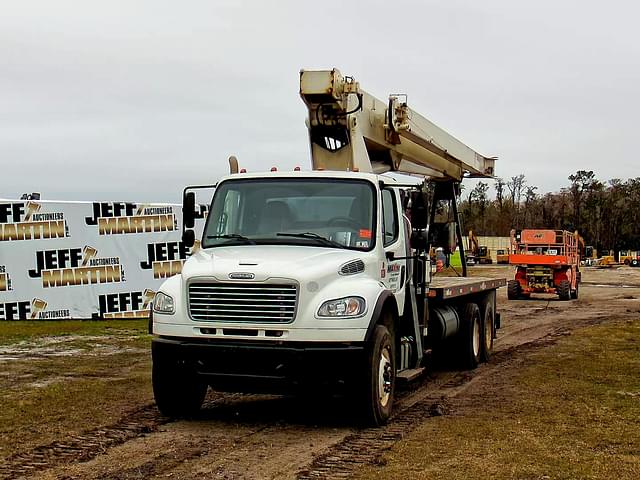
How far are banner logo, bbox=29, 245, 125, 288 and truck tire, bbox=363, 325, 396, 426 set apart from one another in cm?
1254

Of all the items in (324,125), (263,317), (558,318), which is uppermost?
(324,125)

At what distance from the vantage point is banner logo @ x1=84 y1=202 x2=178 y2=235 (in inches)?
801

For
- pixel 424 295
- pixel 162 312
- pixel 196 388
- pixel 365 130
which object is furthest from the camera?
pixel 365 130

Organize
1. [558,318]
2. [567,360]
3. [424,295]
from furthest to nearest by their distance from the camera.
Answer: [558,318] < [567,360] < [424,295]

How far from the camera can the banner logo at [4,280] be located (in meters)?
19.5

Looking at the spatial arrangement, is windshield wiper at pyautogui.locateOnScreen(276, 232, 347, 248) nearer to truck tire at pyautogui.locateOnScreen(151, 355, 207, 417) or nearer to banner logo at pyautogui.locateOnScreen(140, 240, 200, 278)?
truck tire at pyautogui.locateOnScreen(151, 355, 207, 417)

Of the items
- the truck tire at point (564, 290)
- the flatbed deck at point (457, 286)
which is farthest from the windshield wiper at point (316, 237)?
the truck tire at point (564, 290)

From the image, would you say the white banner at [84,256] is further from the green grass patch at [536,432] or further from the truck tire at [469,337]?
the green grass patch at [536,432]

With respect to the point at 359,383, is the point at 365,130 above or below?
above

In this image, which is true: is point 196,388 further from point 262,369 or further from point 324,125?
point 324,125

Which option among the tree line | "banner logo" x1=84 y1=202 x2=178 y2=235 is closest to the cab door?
"banner logo" x1=84 y1=202 x2=178 y2=235

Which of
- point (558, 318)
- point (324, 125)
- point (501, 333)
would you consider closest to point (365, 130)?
point (324, 125)

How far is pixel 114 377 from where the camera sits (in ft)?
39.6

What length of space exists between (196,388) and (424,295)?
A: 3.22 m
